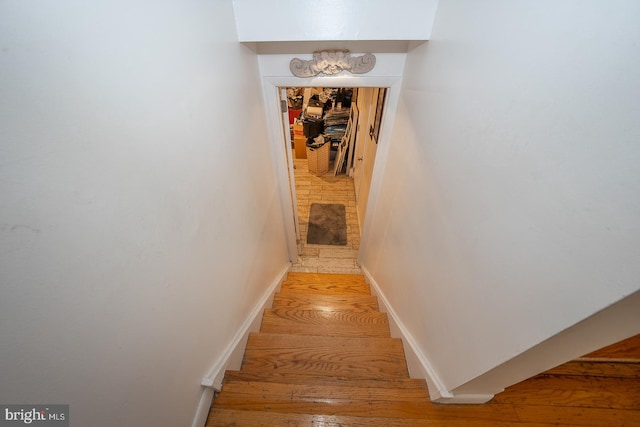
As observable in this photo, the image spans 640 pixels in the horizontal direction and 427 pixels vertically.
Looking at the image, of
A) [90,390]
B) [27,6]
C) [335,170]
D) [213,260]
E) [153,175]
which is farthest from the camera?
[335,170]

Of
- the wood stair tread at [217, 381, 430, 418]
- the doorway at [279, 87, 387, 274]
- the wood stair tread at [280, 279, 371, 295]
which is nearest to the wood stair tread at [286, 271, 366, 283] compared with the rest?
the wood stair tread at [280, 279, 371, 295]

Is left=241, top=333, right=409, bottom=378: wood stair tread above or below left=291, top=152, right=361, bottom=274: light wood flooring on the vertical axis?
below

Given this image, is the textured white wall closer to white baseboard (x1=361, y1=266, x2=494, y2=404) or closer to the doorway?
white baseboard (x1=361, y1=266, x2=494, y2=404)

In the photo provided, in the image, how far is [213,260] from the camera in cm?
110

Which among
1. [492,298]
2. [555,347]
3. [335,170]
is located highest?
[335,170]

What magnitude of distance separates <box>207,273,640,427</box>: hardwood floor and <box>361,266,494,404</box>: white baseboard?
0.17 feet

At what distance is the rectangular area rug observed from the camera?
11.5ft

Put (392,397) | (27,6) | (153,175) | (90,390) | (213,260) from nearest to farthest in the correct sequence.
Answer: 1. (27,6)
2. (90,390)
3. (153,175)
4. (213,260)
5. (392,397)

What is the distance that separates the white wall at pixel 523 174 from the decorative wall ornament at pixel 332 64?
0.39 meters

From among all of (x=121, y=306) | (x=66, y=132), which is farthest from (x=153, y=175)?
(x=121, y=306)

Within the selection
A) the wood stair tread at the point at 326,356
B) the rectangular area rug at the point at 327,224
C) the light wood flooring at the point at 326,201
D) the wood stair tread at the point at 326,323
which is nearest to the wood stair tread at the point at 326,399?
the wood stair tread at the point at 326,356

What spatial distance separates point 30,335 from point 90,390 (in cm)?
25

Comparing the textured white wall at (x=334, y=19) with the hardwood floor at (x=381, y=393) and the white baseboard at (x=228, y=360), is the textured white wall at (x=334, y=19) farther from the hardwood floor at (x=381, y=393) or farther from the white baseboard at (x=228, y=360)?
the hardwood floor at (x=381, y=393)

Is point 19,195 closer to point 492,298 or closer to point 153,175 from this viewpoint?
point 153,175
